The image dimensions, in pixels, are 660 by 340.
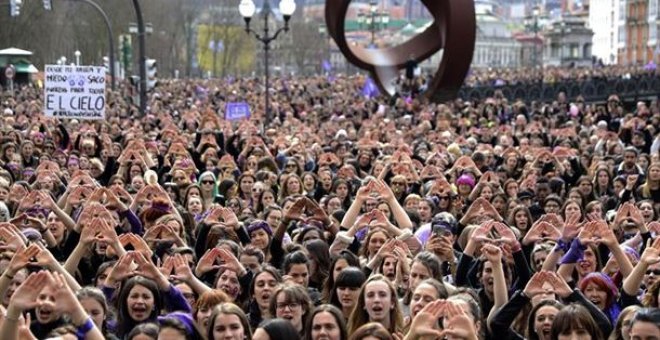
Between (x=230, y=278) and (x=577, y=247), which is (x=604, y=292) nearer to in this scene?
(x=577, y=247)

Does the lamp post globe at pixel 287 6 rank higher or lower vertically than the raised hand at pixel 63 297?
higher

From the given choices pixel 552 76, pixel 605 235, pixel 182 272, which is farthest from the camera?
pixel 552 76

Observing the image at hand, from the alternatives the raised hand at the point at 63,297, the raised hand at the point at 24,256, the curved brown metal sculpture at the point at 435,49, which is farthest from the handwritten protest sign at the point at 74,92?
the curved brown metal sculpture at the point at 435,49

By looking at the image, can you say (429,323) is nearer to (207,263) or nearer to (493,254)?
(493,254)

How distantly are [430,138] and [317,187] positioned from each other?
7.73m

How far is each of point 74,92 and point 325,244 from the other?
12.7 metres

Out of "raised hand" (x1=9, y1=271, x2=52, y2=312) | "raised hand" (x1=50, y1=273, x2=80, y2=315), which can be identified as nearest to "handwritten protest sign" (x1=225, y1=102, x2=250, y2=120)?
"raised hand" (x1=50, y1=273, x2=80, y2=315)

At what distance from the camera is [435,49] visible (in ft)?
140

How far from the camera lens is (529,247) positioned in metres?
12.6

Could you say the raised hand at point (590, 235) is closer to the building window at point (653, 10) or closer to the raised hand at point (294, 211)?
the raised hand at point (294, 211)

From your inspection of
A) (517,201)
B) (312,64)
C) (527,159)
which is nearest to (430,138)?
(527,159)

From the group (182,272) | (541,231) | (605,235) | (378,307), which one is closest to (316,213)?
(541,231)

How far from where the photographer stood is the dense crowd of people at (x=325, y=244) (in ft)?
28.9

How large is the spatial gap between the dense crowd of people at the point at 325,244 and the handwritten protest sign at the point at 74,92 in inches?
29.6
